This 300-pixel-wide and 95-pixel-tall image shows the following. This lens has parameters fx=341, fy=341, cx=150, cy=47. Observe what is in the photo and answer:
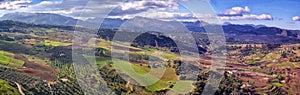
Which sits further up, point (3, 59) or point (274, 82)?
point (3, 59)

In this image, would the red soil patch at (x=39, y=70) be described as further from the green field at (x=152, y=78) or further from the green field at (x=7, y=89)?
the green field at (x=152, y=78)

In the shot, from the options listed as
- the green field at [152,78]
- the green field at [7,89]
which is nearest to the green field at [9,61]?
the green field at [7,89]

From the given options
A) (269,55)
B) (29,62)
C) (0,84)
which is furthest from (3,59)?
(269,55)

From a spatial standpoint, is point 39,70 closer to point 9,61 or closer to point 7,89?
point 9,61

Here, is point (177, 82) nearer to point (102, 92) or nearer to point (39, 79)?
point (102, 92)

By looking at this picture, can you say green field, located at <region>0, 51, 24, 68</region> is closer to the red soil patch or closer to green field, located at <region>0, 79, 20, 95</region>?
the red soil patch

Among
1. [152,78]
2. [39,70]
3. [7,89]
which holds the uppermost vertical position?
[152,78]

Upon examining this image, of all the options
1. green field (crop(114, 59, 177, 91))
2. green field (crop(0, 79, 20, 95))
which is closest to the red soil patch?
green field (crop(0, 79, 20, 95))

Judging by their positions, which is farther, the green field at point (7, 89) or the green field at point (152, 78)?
the green field at point (152, 78)

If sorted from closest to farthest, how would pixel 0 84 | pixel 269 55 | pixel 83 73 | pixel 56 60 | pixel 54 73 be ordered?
1. pixel 0 84
2. pixel 83 73
3. pixel 54 73
4. pixel 56 60
5. pixel 269 55

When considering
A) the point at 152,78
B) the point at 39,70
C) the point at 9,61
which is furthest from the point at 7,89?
the point at 9,61

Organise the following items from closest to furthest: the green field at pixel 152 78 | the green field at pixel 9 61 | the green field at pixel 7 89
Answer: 1. the green field at pixel 7 89
2. the green field at pixel 152 78
3. the green field at pixel 9 61
